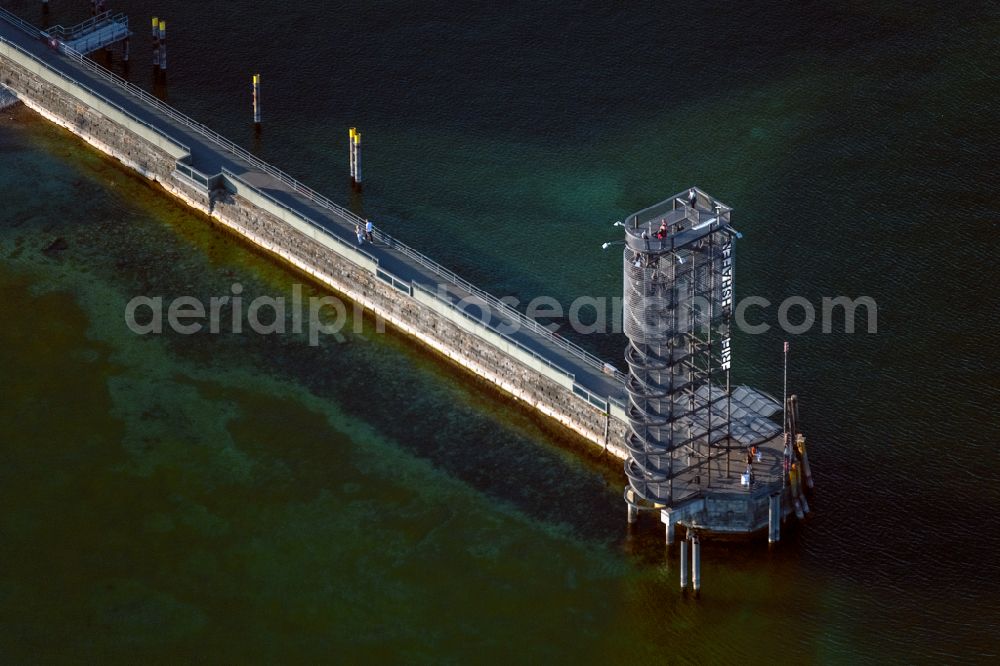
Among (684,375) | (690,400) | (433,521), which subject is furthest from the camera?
(433,521)

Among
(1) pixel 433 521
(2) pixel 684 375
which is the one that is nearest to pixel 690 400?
(2) pixel 684 375

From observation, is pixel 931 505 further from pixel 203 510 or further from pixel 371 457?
pixel 203 510

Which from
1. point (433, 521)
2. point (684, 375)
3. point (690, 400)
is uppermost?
point (684, 375)

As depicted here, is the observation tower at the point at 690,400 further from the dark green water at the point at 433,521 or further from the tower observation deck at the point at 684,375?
the dark green water at the point at 433,521

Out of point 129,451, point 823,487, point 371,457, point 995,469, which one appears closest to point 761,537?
point 823,487

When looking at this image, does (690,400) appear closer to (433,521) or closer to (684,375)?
(684,375)

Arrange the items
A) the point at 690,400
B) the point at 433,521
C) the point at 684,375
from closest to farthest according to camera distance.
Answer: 1. the point at 690,400
2. the point at 684,375
3. the point at 433,521

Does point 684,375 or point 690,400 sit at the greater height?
point 684,375

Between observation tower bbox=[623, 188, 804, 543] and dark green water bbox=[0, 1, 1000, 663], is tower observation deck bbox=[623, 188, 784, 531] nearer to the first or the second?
observation tower bbox=[623, 188, 804, 543]

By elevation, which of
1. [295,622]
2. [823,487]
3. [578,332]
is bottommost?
[295,622]

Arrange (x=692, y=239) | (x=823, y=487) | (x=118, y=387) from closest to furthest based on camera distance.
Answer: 1. (x=692, y=239)
2. (x=823, y=487)
3. (x=118, y=387)
